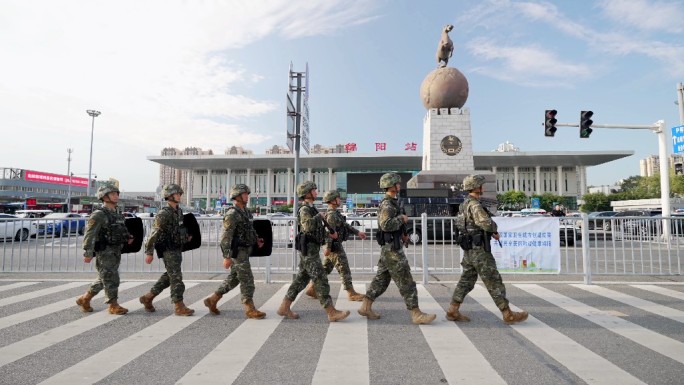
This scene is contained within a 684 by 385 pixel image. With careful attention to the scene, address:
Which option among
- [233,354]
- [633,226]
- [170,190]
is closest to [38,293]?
[170,190]

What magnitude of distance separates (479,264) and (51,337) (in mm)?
4772

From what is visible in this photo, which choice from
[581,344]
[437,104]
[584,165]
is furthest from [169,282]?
[584,165]

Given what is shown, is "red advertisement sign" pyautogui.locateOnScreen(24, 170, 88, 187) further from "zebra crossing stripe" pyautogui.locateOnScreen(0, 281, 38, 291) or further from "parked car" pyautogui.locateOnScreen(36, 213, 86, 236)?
"zebra crossing stripe" pyautogui.locateOnScreen(0, 281, 38, 291)

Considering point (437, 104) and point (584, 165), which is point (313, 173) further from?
point (437, 104)

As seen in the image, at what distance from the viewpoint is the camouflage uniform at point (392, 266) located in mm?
4637

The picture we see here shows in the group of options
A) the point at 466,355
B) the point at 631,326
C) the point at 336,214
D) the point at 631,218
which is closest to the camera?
the point at 466,355

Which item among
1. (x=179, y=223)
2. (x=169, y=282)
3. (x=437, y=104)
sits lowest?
(x=169, y=282)

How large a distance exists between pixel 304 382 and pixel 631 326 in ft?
12.7

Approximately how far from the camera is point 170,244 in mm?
5086

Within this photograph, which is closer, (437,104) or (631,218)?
(631,218)

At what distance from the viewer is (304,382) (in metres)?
3.00

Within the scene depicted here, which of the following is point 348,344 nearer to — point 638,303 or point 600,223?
point 638,303

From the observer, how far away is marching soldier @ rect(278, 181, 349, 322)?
472 cm

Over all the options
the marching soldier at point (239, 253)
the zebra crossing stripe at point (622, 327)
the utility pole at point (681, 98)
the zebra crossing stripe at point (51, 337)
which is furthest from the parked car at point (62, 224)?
the utility pole at point (681, 98)
